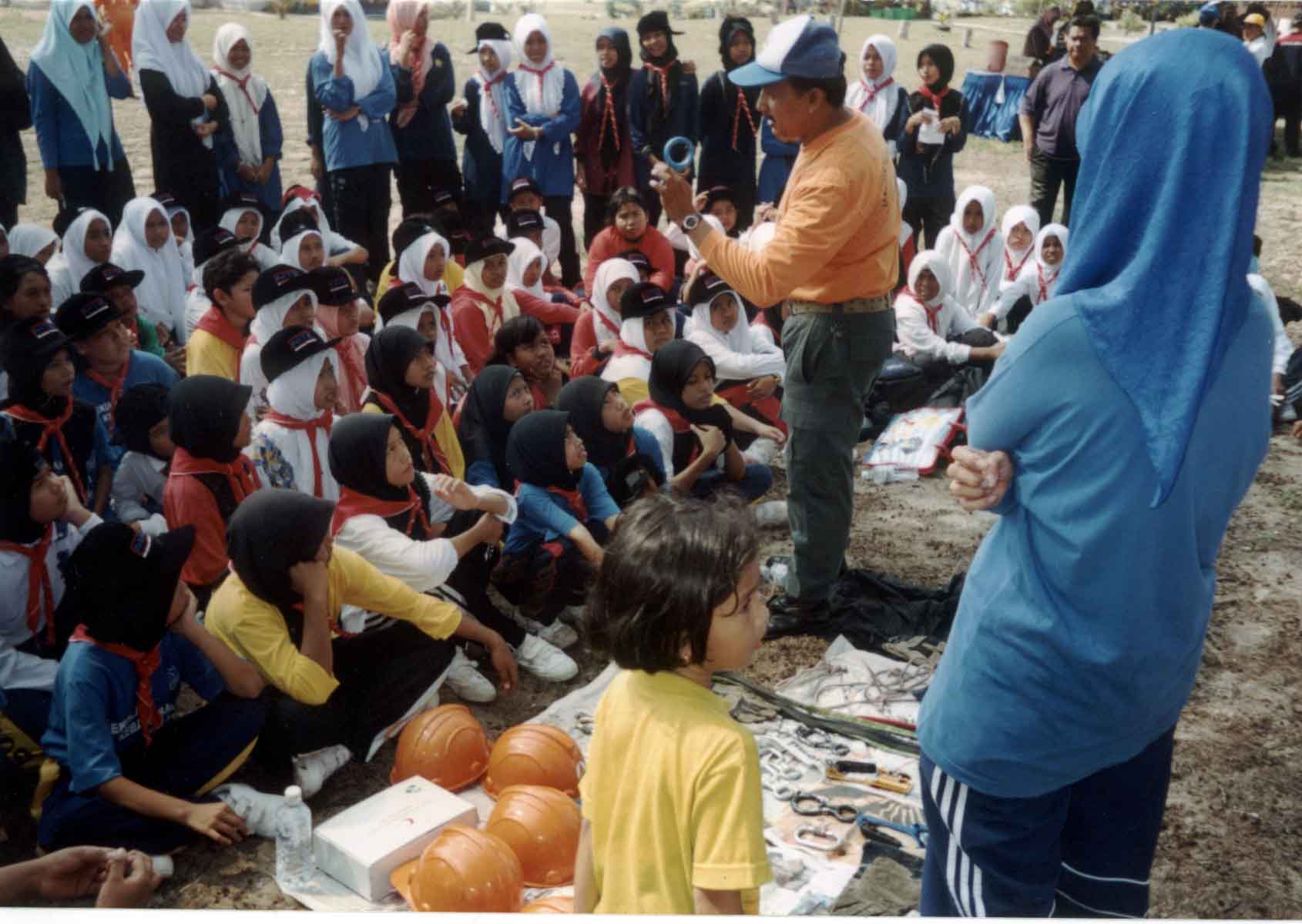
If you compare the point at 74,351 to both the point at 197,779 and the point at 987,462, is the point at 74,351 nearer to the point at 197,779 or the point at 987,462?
the point at 197,779

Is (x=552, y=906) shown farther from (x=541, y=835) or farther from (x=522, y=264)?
(x=522, y=264)

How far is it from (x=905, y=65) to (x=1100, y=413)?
1431cm

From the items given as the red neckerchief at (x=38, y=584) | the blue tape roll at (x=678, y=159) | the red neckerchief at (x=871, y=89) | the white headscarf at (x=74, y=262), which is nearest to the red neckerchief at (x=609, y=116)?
the blue tape roll at (x=678, y=159)

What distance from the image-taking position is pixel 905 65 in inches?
588

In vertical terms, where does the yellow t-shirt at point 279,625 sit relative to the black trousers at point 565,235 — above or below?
below

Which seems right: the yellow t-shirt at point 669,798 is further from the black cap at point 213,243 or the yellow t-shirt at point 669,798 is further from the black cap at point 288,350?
the black cap at point 213,243

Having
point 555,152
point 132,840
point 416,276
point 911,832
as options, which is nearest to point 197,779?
point 132,840

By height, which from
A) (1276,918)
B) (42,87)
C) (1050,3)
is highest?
(1050,3)

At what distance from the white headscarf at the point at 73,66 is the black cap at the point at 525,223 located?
8.00ft

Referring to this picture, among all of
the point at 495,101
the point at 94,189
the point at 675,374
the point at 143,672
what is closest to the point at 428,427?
the point at 675,374

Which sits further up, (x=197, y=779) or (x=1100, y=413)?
(x=1100, y=413)

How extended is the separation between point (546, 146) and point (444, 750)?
211 inches

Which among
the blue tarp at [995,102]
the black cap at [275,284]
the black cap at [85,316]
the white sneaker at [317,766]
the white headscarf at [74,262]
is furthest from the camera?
the blue tarp at [995,102]

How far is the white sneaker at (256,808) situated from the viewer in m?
3.24
